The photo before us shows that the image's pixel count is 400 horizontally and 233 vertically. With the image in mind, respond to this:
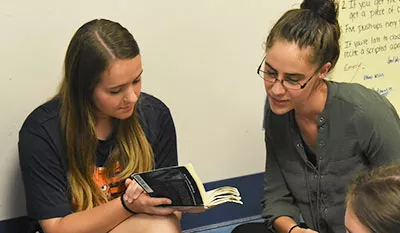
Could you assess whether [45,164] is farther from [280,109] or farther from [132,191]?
[280,109]

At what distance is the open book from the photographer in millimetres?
1497

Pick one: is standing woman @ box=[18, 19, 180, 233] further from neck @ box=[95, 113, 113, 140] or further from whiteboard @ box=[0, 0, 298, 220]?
whiteboard @ box=[0, 0, 298, 220]

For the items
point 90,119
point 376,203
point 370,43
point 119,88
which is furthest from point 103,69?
point 370,43

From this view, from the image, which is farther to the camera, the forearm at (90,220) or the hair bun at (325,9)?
the forearm at (90,220)

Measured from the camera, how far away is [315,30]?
149 cm

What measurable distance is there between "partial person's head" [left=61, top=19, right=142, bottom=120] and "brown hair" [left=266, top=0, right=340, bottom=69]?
0.37 meters

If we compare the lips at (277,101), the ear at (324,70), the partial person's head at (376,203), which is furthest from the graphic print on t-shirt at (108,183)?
the partial person's head at (376,203)

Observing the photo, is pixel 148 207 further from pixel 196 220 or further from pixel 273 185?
pixel 196 220

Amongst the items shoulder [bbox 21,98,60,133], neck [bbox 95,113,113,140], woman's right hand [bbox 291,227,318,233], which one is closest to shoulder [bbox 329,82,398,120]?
woman's right hand [bbox 291,227,318,233]

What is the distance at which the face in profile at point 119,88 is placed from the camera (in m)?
1.53

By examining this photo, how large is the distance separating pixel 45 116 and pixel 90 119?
0.39 ft

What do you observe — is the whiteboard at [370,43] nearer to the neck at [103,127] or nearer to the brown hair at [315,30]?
the brown hair at [315,30]

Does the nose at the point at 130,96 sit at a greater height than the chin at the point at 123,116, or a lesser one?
greater

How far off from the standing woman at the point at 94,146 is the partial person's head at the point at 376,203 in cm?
62
